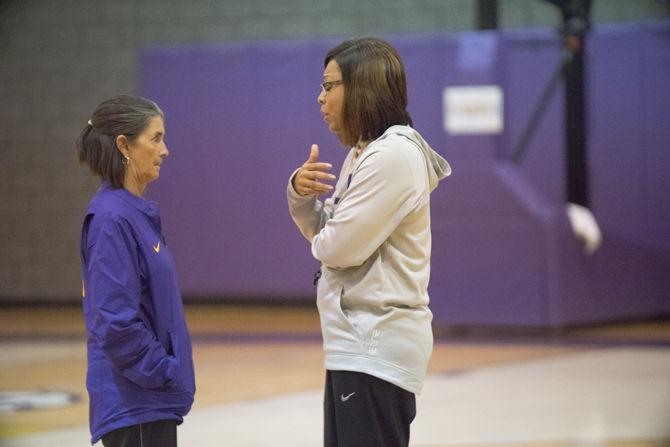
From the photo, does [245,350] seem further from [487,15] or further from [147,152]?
[147,152]

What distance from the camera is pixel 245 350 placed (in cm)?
722

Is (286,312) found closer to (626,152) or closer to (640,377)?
(626,152)

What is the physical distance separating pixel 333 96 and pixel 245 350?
514cm

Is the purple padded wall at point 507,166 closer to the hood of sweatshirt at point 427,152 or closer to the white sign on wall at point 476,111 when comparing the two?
the white sign on wall at point 476,111

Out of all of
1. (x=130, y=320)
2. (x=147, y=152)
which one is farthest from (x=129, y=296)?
(x=147, y=152)

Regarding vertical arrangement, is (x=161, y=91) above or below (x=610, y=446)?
above

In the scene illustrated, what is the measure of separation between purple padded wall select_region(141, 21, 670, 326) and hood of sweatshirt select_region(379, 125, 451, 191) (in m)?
5.28

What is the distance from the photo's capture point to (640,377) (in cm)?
589

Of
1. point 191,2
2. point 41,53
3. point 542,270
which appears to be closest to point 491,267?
point 542,270

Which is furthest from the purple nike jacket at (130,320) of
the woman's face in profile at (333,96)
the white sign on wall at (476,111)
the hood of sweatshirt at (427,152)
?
the white sign on wall at (476,111)

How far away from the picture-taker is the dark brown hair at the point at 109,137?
235 centimetres

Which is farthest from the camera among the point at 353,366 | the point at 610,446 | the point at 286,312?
the point at 286,312

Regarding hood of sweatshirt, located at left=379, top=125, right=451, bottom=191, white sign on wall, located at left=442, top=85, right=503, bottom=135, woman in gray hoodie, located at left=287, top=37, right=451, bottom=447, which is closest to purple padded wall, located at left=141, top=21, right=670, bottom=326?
white sign on wall, located at left=442, top=85, right=503, bottom=135

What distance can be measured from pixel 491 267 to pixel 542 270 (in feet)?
1.19
